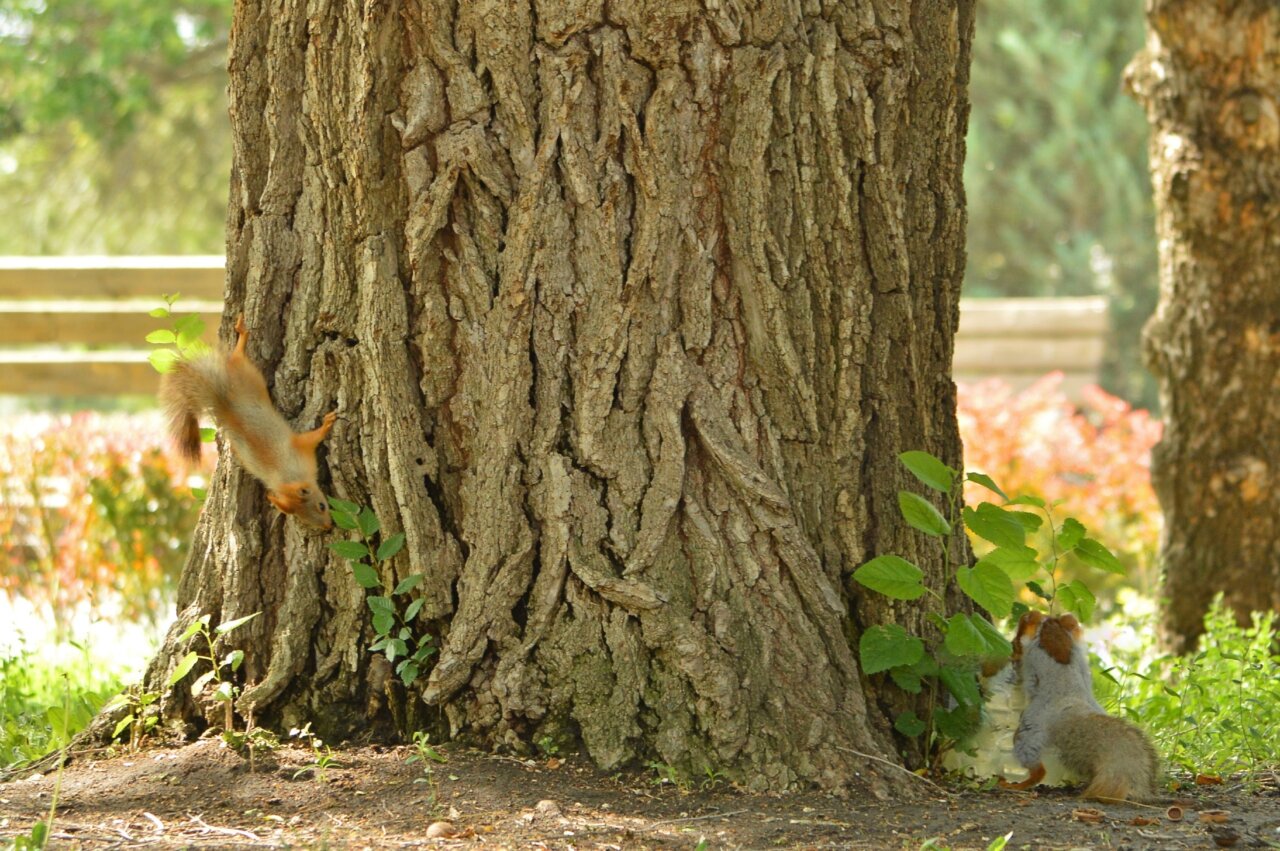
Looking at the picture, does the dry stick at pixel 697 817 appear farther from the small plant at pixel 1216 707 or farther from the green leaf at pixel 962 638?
the small plant at pixel 1216 707

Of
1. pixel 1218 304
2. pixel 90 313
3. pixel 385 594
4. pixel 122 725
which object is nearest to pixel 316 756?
pixel 385 594

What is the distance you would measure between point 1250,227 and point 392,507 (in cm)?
435

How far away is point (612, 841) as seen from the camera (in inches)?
103

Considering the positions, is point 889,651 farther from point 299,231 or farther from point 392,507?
point 299,231

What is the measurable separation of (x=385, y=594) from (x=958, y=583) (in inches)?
53.1

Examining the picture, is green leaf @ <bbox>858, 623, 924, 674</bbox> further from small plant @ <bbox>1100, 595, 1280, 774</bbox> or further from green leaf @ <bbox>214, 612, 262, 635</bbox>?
green leaf @ <bbox>214, 612, 262, 635</bbox>

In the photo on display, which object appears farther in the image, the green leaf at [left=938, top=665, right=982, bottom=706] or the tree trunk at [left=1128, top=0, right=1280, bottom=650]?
the tree trunk at [left=1128, top=0, right=1280, bottom=650]

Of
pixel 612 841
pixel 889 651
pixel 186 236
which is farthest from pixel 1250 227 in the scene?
pixel 186 236

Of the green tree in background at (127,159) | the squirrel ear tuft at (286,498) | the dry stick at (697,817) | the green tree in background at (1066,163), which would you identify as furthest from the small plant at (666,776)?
the green tree in background at (1066,163)

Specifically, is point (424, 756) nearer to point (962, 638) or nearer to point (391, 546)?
point (391, 546)

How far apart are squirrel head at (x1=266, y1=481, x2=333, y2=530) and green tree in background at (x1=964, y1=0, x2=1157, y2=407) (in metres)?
15.8

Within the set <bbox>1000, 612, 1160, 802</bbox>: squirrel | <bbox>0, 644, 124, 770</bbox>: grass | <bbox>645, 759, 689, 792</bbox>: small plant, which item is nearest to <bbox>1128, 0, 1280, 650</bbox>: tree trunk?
<bbox>1000, 612, 1160, 802</bbox>: squirrel

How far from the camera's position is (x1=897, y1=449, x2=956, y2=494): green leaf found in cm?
303

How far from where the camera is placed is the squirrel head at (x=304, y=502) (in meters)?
3.06
